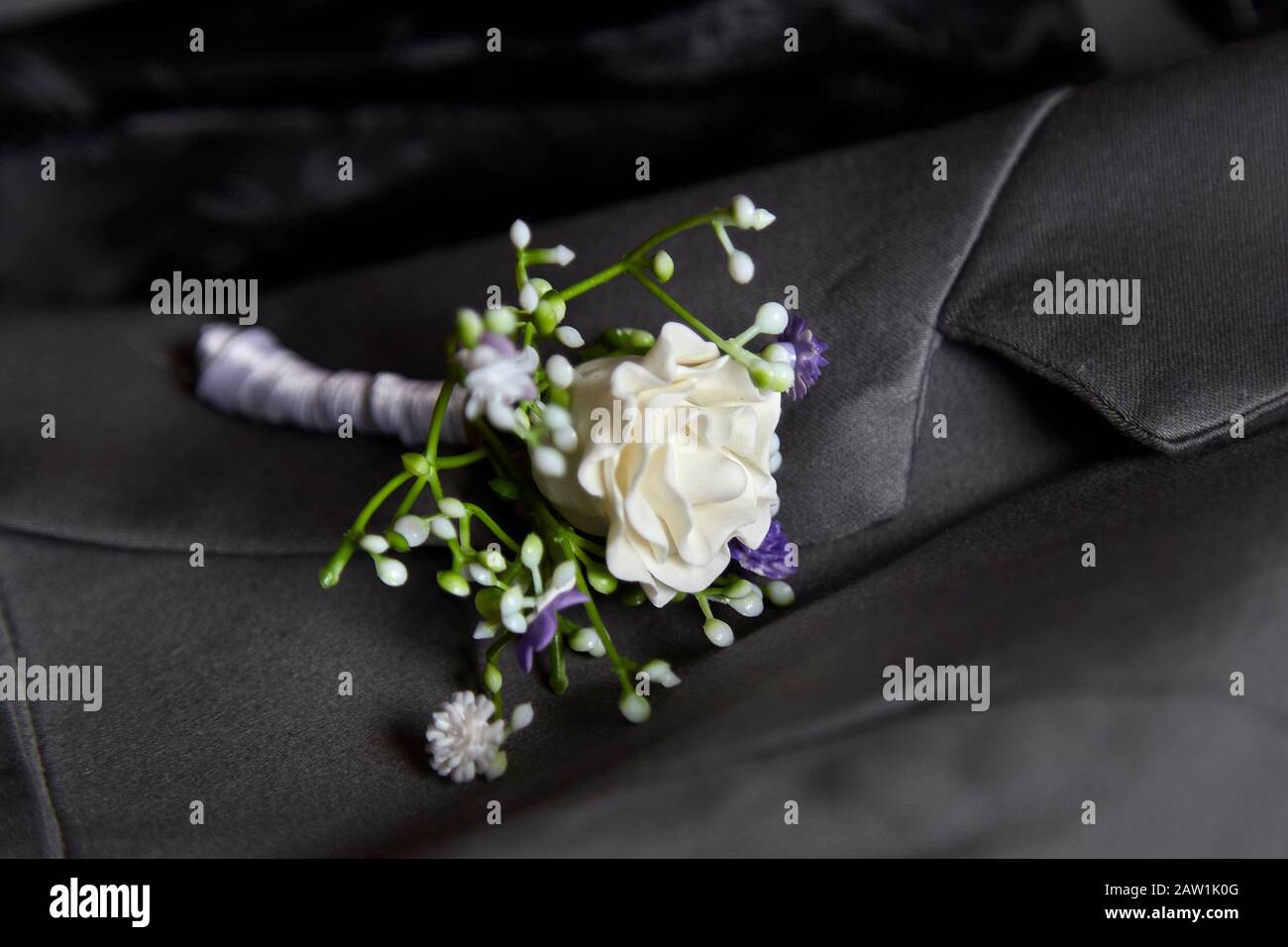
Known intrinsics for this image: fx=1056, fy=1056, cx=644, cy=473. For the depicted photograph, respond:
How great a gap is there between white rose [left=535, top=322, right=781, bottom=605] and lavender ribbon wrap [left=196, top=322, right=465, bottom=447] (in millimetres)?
250

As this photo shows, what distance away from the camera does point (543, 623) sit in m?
0.58

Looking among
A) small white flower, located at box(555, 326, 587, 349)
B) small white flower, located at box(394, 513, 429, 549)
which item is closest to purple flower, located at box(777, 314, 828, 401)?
small white flower, located at box(555, 326, 587, 349)

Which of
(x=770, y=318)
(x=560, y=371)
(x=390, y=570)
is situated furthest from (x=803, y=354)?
(x=390, y=570)

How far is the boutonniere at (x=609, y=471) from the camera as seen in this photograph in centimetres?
54

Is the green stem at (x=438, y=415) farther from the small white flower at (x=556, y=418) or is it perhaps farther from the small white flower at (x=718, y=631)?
the small white flower at (x=718, y=631)

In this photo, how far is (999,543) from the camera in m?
0.65

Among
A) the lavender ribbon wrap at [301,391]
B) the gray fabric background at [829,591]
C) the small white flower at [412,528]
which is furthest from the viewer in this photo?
the lavender ribbon wrap at [301,391]

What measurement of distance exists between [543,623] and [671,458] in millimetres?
119

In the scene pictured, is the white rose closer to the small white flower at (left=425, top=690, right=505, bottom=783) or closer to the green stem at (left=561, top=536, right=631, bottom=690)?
the green stem at (left=561, top=536, right=631, bottom=690)

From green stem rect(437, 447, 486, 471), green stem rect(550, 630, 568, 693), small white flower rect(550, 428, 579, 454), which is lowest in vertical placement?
green stem rect(550, 630, 568, 693)

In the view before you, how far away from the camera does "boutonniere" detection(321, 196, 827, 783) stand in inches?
21.3

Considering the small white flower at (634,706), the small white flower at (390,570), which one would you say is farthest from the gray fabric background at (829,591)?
the small white flower at (390,570)

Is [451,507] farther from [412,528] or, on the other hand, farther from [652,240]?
[652,240]
